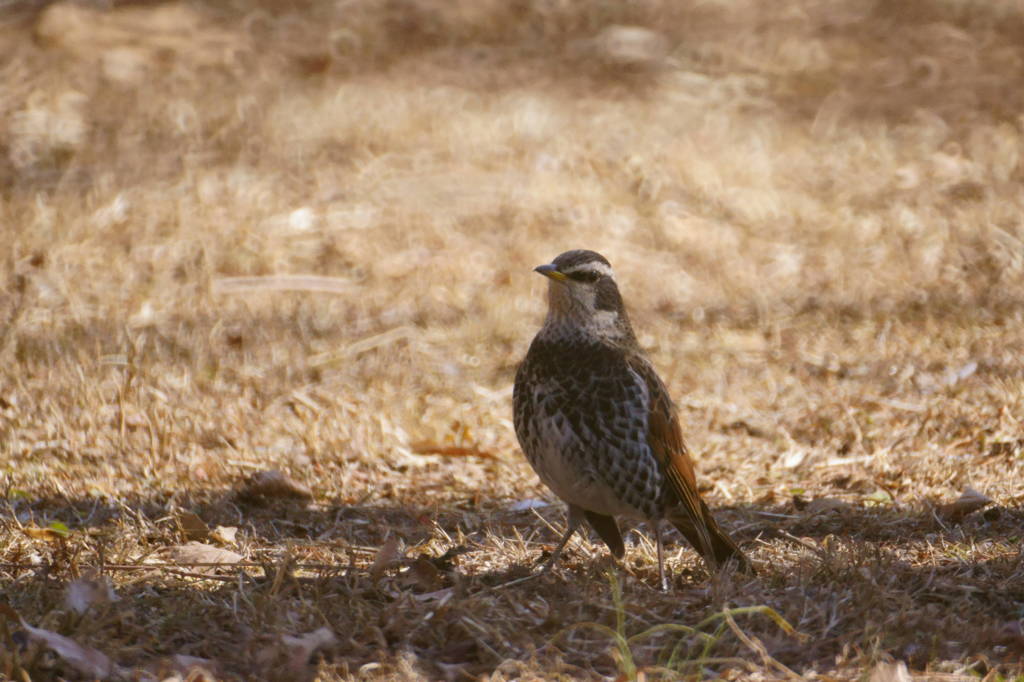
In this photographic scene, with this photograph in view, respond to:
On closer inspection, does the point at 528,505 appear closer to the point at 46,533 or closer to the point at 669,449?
the point at 669,449

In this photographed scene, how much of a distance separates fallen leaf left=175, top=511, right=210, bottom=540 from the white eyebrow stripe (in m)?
1.62

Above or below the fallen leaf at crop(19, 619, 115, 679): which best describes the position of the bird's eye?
above

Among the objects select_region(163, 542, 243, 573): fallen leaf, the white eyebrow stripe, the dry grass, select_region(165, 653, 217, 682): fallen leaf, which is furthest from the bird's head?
select_region(165, 653, 217, 682): fallen leaf

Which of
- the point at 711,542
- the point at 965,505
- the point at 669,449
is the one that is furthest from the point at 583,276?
the point at 965,505

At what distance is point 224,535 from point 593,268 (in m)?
1.67

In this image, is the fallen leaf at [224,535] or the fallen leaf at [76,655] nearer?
the fallen leaf at [76,655]

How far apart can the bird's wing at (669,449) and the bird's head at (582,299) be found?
0.18 meters

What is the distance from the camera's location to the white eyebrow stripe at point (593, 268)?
4.69 meters

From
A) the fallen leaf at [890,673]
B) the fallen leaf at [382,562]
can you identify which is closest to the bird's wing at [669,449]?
the fallen leaf at [382,562]

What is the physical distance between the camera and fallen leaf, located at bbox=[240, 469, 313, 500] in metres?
5.33

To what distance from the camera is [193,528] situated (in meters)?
4.67

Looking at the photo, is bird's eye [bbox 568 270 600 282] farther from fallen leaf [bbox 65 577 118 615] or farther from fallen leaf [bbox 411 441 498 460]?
fallen leaf [bbox 65 577 118 615]

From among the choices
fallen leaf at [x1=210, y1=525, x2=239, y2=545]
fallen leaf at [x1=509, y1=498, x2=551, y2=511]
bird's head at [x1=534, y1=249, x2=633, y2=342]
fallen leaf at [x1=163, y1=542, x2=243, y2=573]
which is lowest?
fallen leaf at [x1=509, y1=498, x2=551, y2=511]

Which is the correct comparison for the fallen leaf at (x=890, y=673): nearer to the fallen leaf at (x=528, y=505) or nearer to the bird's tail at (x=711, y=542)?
the bird's tail at (x=711, y=542)
